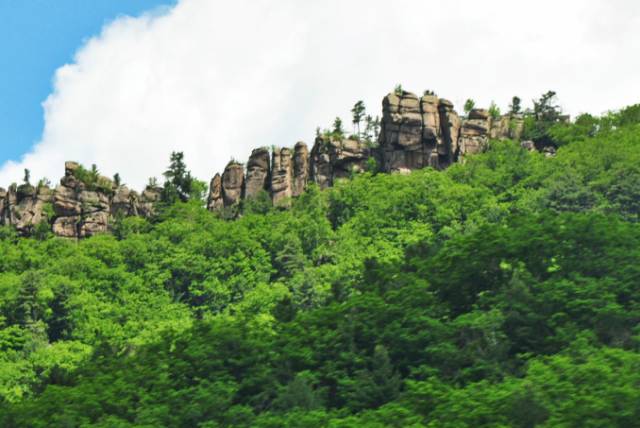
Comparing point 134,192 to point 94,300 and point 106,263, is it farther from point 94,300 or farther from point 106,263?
point 94,300

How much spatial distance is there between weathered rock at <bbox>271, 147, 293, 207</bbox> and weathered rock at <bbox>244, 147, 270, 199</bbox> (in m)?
0.95

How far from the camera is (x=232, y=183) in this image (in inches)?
3482

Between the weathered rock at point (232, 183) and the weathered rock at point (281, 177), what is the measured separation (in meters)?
3.61

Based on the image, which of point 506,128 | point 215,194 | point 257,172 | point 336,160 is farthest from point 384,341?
point 506,128

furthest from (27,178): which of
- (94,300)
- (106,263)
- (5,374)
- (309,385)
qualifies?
(309,385)

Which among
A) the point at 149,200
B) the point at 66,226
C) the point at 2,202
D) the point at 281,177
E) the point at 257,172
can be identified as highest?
the point at 257,172

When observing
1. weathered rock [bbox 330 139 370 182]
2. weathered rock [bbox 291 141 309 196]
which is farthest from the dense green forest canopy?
weathered rock [bbox 291 141 309 196]

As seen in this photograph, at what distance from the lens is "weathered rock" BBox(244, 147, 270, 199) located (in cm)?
8675

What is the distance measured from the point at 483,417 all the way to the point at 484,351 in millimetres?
7104

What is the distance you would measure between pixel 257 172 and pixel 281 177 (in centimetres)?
268

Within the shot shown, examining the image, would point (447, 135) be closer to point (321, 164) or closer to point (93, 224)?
point (321, 164)

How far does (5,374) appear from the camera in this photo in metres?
54.8

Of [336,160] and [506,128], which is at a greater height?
[506,128]

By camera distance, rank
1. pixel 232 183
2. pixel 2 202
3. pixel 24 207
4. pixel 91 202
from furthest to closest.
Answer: pixel 2 202, pixel 232 183, pixel 24 207, pixel 91 202
